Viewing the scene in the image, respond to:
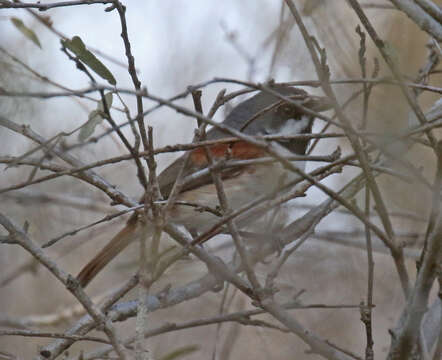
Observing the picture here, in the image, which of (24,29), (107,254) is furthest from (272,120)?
(24,29)

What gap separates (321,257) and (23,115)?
3.15 meters

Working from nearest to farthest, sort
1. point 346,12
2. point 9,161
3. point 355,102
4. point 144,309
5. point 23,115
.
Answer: point 144,309, point 9,161, point 23,115, point 355,102, point 346,12

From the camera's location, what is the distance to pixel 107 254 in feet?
13.2

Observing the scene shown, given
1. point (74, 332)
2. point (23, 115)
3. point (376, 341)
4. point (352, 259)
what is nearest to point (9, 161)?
point (23, 115)

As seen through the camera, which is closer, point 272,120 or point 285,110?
point 285,110

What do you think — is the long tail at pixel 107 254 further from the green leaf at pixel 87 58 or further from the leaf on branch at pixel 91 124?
the green leaf at pixel 87 58

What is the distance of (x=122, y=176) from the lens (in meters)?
6.65

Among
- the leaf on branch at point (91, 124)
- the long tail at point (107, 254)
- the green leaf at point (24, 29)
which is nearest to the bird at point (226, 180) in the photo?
the long tail at point (107, 254)

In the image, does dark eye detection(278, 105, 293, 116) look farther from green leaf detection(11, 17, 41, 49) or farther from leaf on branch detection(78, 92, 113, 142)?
leaf on branch detection(78, 92, 113, 142)

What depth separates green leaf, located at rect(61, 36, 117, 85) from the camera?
8.10ft

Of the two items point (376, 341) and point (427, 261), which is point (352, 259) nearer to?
point (376, 341)

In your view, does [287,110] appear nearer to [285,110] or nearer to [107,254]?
[285,110]

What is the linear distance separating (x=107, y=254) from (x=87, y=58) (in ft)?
5.81

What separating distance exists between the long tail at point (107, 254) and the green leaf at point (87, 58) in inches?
66.7
